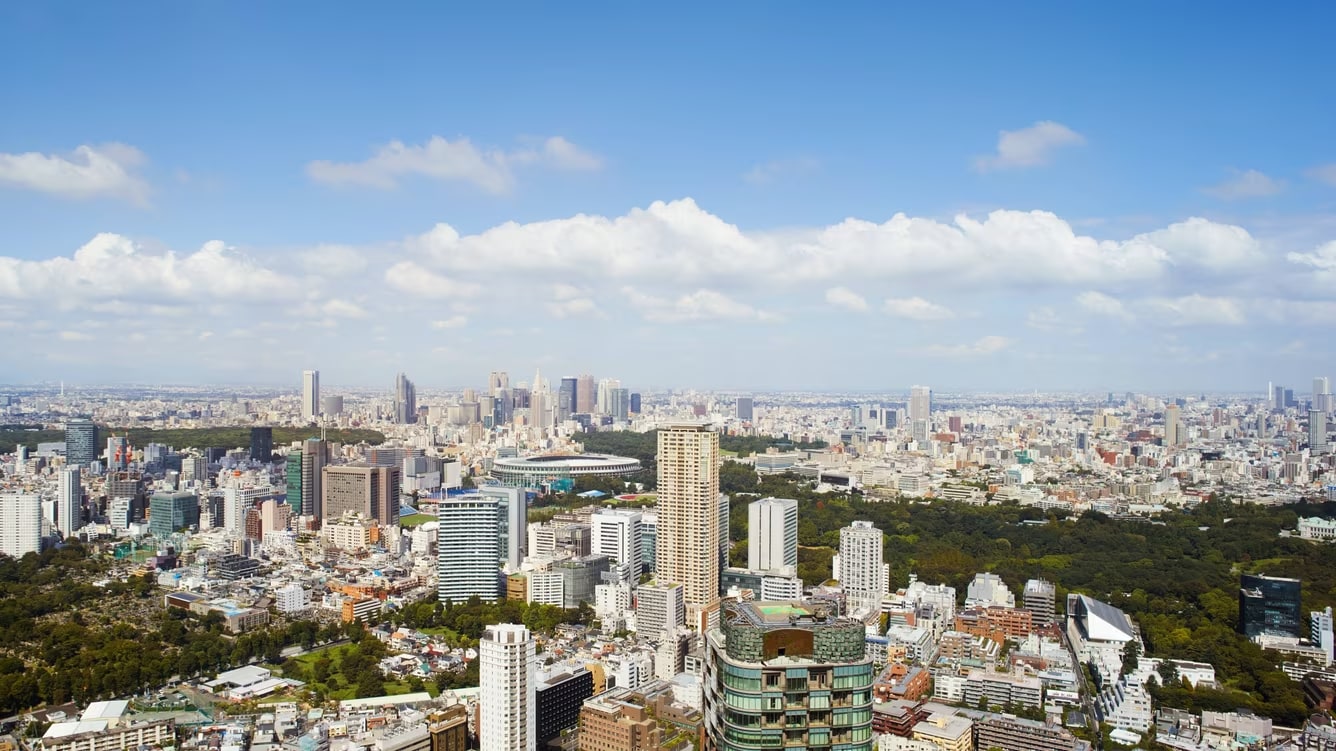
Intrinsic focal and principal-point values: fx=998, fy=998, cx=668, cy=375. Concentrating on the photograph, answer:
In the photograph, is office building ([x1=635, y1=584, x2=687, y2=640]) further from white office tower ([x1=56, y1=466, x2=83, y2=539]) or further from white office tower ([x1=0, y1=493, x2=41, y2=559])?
white office tower ([x1=56, y1=466, x2=83, y2=539])

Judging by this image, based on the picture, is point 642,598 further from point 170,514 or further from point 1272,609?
point 170,514

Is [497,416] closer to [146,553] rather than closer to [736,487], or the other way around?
[736,487]

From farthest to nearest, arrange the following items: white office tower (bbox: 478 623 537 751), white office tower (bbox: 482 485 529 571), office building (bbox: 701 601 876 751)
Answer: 1. white office tower (bbox: 482 485 529 571)
2. white office tower (bbox: 478 623 537 751)
3. office building (bbox: 701 601 876 751)

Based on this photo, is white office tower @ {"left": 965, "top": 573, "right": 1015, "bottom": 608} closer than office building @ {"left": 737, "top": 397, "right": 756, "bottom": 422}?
Yes

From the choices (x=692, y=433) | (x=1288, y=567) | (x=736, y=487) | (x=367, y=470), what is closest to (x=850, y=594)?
(x=692, y=433)

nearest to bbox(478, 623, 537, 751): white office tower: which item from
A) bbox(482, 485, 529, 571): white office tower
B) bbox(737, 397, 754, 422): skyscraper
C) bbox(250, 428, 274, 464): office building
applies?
bbox(482, 485, 529, 571): white office tower
